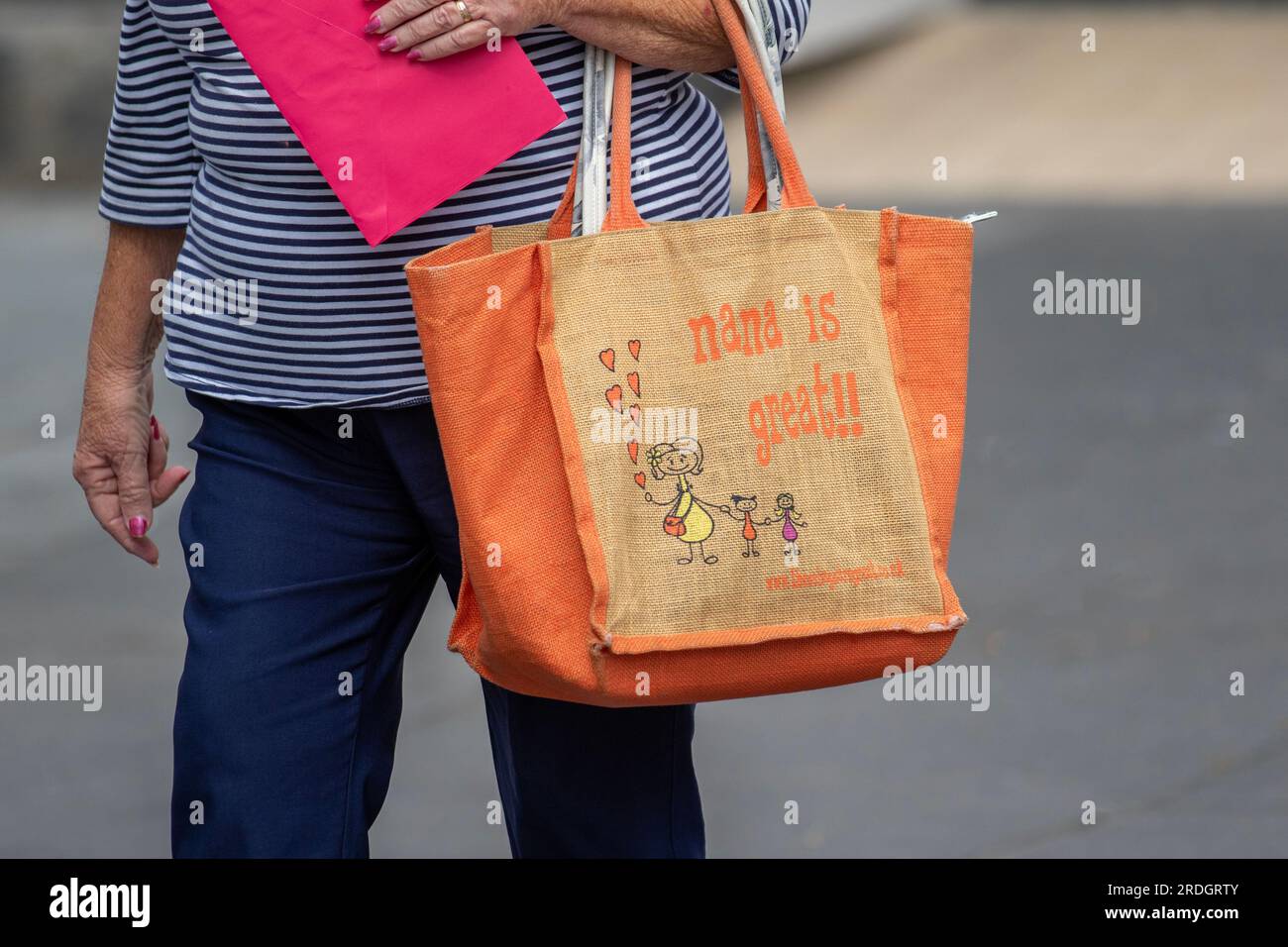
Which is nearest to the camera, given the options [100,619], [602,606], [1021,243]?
[602,606]

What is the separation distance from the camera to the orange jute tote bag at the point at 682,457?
6.25ft

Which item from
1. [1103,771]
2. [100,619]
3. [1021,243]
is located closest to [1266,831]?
[1103,771]

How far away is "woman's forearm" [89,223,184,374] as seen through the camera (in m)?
2.38

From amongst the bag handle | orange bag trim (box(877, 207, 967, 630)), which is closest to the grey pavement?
orange bag trim (box(877, 207, 967, 630))

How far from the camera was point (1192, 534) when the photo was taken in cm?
529

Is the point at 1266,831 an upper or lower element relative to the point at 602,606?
lower

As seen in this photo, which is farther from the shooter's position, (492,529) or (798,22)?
(798,22)

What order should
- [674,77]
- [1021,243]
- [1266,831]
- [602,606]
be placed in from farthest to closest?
[1021,243]
[1266,831]
[674,77]
[602,606]

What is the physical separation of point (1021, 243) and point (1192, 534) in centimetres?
419

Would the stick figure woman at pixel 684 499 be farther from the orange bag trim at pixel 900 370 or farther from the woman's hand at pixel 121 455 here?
the woman's hand at pixel 121 455

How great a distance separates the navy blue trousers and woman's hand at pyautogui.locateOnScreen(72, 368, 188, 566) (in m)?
0.23

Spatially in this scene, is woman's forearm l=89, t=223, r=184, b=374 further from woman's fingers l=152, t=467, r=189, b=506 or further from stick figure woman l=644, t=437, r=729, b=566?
stick figure woman l=644, t=437, r=729, b=566
